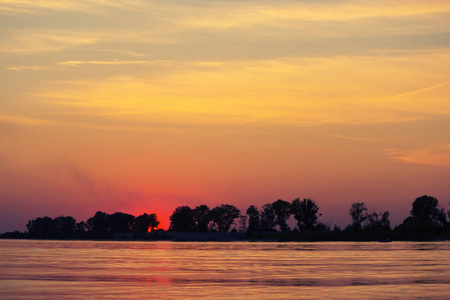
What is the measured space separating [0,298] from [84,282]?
10.1m

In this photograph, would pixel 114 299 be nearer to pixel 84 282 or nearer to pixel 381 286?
pixel 84 282

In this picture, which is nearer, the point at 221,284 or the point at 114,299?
the point at 114,299

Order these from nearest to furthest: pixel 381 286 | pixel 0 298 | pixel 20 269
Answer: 1. pixel 0 298
2. pixel 381 286
3. pixel 20 269

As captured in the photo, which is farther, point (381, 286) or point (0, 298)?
point (381, 286)

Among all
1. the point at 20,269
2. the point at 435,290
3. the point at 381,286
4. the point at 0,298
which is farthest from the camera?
the point at 20,269

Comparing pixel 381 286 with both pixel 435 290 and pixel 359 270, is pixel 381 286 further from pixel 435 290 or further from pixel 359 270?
pixel 359 270

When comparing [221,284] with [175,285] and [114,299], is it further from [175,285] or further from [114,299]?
[114,299]

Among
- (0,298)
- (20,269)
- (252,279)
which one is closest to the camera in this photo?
(0,298)

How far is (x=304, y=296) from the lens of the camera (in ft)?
126

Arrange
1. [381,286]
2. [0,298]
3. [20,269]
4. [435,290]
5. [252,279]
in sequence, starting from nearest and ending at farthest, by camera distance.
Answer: [0,298], [435,290], [381,286], [252,279], [20,269]

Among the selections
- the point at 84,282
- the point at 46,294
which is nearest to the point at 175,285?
the point at 84,282

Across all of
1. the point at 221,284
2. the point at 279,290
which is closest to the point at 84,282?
the point at 221,284

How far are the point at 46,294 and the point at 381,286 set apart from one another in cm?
2077

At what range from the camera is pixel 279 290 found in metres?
41.9
